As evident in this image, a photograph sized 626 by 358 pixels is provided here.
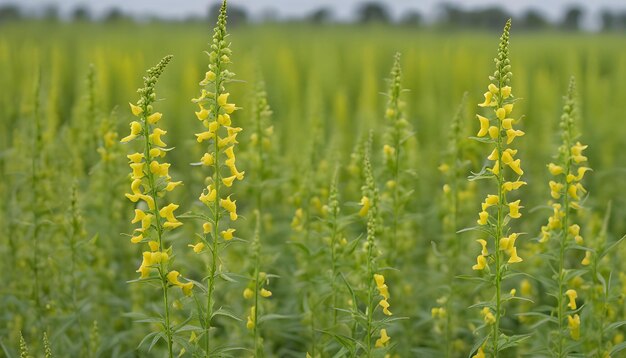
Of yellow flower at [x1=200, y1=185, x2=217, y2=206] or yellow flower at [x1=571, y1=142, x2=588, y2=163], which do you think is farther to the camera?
yellow flower at [x1=571, y1=142, x2=588, y2=163]

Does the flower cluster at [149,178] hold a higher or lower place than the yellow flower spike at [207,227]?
higher

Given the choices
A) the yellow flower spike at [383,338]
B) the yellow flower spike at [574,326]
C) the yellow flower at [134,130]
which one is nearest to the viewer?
the yellow flower at [134,130]

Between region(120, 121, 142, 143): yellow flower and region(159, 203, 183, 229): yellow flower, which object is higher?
region(120, 121, 142, 143): yellow flower

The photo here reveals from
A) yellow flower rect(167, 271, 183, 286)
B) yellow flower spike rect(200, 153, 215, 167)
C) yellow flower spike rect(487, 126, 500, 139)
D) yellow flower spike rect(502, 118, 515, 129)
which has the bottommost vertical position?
yellow flower rect(167, 271, 183, 286)

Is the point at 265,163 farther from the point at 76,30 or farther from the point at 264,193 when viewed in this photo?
the point at 76,30

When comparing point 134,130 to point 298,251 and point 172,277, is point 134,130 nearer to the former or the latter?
point 172,277

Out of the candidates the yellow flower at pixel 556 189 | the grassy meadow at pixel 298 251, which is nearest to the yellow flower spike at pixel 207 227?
the grassy meadow at pixel 298 251

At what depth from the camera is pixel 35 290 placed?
343cm

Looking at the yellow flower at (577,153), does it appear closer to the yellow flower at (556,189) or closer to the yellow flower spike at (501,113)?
the yellow flower at (556,189)

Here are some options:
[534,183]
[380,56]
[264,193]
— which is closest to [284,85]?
[380,56]

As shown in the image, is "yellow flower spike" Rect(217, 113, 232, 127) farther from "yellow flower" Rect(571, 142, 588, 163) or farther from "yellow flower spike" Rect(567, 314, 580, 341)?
"yellow flower spike" Rect(567, 314, 580, 341)

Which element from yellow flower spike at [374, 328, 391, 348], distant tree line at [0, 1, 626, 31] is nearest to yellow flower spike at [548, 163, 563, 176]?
yellow flower spike at [374, 328, 391, 348]

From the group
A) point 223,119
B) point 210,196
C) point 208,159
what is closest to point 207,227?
point 210,196

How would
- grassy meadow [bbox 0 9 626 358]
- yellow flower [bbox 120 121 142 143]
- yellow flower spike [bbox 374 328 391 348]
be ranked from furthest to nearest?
yellow flower spike [bbox 374 328 391 348] → grassy meadow [bbox 0 9 626 358] → yellow flower [bbox 120 121 142 143]
